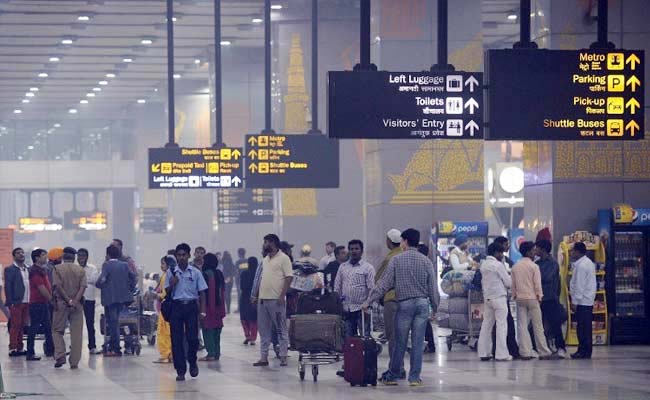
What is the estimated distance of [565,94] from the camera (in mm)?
18750

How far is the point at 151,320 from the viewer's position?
24.2 meters

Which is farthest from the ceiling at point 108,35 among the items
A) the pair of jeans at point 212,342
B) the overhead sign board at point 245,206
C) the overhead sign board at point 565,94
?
the overhead sign board at point 565,94

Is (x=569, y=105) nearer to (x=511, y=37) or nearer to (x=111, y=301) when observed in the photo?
(x=111, y=301)

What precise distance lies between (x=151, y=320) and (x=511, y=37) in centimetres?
1990

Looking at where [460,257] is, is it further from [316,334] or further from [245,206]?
[245,206]

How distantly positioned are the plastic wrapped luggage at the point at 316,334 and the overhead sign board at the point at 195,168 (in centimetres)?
1204

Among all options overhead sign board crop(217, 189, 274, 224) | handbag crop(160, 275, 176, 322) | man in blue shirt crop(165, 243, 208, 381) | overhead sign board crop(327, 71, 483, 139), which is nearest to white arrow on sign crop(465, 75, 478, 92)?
overhead sign board crop(327, 71, 483, 139)

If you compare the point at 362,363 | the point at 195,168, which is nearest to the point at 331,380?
the point at 362,363

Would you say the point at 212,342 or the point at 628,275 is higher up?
the point at 628,275

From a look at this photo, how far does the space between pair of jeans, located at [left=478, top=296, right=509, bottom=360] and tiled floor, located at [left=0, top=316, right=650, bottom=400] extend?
1.05 ft

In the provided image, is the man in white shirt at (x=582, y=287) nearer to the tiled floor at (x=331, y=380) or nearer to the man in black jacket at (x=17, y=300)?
the tiled floor at (x=331, y=380)

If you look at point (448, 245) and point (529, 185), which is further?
point (448, 245)

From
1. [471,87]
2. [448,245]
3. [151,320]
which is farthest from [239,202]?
[471,87]

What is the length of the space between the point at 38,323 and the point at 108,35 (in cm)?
1841
